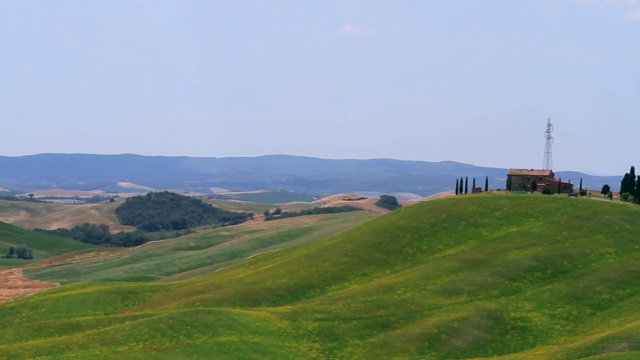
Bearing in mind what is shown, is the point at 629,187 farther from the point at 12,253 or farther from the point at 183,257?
the point at 12,253

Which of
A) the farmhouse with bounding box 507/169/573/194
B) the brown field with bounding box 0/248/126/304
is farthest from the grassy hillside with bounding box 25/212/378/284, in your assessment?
the farmhouse with bounding box 507/169/573/194

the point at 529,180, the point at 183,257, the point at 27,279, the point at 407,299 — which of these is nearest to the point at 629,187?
the point at 529,180

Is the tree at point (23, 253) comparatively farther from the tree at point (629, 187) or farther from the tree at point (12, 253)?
the tree at point (629, 187)

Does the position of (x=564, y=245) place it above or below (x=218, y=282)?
above

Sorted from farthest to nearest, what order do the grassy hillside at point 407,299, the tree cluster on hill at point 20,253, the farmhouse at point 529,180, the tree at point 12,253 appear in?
1. the tree cluster on hill at point 20,253
2. the tree at point 12,253
3. the farmhouse at point 529,180
4. the grassy hillside at point 407,299

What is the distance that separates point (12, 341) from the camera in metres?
69.2

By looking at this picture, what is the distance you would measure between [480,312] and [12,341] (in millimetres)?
36195

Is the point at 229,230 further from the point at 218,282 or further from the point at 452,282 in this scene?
the point at 452,282

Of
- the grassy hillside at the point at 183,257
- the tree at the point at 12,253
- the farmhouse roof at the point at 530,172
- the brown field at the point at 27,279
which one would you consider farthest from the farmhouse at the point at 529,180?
the tree at the point at 12,253

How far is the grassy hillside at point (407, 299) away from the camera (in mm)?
65625

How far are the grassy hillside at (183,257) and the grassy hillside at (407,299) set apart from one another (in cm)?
2858

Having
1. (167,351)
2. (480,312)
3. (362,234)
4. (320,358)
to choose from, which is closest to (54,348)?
(167,351)

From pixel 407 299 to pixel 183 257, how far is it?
78267 millimetres

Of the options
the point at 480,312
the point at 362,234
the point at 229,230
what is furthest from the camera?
the point at 229,230
